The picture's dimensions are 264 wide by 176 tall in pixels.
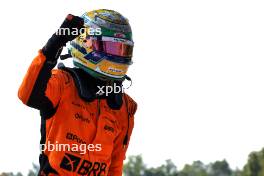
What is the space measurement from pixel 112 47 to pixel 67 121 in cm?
107

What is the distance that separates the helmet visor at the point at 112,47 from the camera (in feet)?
34.5

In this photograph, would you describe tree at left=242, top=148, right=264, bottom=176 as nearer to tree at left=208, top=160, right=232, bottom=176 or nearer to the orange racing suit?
tree at left=208, top=160, right=232, bottom=176

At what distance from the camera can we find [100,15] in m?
10.7

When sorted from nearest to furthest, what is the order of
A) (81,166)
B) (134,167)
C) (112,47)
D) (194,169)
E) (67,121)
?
(67,121)
(81,166)
(112,47)
(134,167)
(194,169)

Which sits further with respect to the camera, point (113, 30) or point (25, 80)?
point (113, 30)

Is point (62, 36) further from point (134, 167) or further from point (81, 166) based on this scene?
point (134, 167)

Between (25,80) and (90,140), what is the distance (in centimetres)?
138

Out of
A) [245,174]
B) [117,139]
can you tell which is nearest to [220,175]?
[245,174]

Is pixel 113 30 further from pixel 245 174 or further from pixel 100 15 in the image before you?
pixel 245 174
